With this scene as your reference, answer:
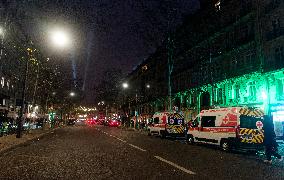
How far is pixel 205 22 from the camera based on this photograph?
1922 inches

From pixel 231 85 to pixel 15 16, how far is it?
2447 centimetres

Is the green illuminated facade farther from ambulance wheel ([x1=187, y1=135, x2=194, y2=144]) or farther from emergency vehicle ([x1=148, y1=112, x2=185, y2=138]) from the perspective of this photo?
emergency vehicle ([x1=148, y1=112, x2=185, y2=138])

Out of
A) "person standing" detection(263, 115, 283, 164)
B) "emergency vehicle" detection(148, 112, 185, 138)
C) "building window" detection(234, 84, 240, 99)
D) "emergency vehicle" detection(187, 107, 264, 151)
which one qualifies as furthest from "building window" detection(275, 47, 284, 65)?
"person standing" detection(263, 115, 283, 164)

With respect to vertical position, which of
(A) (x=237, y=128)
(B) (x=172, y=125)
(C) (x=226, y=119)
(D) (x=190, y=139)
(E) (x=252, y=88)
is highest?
(E) (x=252, y=88)

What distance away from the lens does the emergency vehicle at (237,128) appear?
59.2 ft

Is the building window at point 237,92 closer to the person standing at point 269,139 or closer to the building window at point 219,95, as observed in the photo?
the building window at point 219,95

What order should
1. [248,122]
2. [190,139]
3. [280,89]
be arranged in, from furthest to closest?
1. [280,89]
2. [190,139]
3. [248,122]

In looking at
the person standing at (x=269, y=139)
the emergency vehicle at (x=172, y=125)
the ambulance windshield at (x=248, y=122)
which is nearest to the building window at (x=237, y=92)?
the emergency vehicle at (x=172, y=125)

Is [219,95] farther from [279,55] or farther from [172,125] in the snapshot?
[172,125]

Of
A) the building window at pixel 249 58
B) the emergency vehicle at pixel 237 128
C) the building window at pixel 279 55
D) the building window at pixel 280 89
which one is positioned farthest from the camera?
the building window at pixel 249 58

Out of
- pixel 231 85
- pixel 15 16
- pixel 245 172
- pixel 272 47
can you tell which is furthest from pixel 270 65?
pixel 245 172

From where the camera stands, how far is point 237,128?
18219mm

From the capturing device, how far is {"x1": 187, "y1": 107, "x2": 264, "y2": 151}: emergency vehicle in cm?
1803

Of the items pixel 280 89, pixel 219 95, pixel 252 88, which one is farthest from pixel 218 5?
pixel 280 89
